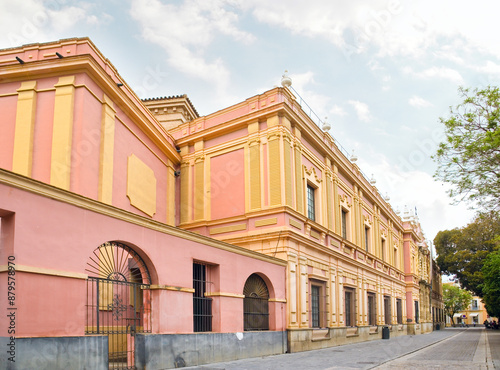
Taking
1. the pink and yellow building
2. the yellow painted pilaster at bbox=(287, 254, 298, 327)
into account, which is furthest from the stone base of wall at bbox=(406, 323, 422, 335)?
the yellow painted pilaster at bbox=(287, 254, 298, 327)

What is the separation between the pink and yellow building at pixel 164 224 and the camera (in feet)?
26.5

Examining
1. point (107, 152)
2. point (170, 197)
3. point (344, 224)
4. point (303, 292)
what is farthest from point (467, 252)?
point (107, 152)

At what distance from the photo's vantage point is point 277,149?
16.9 metres

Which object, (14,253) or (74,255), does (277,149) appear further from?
(14,253)

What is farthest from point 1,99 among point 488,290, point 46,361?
point 488,290

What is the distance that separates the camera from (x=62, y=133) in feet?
43.5

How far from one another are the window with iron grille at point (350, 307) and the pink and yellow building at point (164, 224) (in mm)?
74

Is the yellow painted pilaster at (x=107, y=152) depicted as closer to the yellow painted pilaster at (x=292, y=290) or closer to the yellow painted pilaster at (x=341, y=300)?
the yellow painted pilaster at (x=292, y=290)

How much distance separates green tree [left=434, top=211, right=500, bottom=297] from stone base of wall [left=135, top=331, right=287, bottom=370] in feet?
120

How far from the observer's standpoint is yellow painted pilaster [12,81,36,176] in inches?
527

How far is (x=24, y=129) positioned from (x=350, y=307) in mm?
16174

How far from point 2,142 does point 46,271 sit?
772 cm

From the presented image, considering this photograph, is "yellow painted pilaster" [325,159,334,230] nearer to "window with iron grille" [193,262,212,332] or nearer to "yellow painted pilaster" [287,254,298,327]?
"yellow painted pilaster" [287,254,298,327]

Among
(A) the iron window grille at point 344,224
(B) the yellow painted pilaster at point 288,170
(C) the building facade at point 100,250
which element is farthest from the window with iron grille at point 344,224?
(C) the building facade at point 100,250
